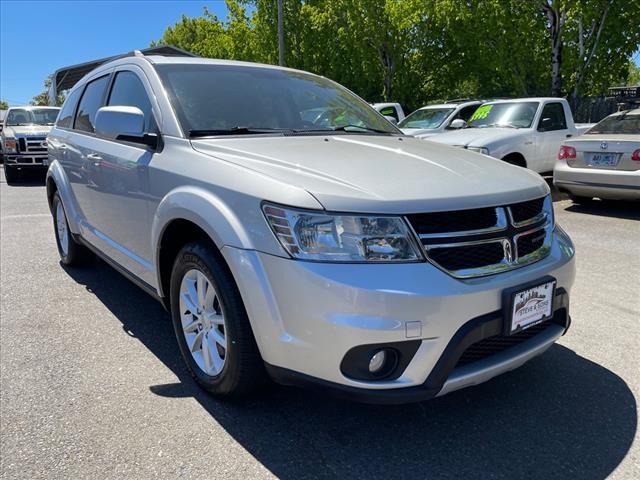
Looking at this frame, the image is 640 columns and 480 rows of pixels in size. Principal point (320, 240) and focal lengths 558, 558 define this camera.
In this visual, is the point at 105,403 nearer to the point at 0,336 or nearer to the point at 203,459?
the point at 203,459

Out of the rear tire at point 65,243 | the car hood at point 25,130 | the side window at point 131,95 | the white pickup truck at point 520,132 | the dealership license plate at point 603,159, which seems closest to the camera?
→ the side window at point 131,95

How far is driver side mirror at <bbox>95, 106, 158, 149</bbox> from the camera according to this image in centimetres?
306

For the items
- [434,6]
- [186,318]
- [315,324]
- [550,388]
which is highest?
[434,6]

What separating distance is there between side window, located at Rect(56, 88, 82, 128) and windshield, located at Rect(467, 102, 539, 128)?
23.4 feet

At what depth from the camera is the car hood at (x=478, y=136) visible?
8.70 meters

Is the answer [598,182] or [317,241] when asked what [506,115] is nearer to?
[598,182]

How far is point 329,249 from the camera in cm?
221

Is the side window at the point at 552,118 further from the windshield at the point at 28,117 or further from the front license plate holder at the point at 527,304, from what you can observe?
the windshield at the point at 28,117

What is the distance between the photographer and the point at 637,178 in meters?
7.17

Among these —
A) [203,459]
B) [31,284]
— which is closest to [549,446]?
[203,459]

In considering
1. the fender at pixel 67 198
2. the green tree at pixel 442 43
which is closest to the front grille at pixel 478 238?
the fender at pixel 67 198

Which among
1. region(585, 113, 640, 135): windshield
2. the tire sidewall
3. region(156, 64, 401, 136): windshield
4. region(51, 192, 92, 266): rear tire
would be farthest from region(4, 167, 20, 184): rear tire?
region(585, 113, 640, 135): windshield

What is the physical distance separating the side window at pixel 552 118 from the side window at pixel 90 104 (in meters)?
7.58

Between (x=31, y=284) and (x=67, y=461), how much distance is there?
9.59 feet
